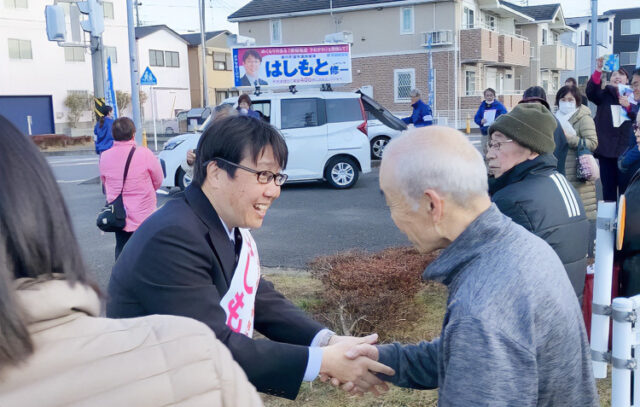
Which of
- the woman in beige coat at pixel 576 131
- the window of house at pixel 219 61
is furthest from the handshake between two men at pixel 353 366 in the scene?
the window of house at pixel 219 61

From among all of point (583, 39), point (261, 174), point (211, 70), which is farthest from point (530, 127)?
point (583, 39)

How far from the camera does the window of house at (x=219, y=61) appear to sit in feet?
167

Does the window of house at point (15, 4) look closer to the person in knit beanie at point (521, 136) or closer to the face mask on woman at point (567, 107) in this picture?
the face mask on woman at point (567, 107)

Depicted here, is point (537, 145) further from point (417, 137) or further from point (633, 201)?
point (417, 137)

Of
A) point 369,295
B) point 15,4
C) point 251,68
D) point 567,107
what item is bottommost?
point 369,295

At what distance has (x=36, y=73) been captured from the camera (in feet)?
130

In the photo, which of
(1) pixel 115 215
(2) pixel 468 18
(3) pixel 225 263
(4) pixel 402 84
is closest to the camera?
(3) pixel 225 263

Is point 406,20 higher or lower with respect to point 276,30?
lower

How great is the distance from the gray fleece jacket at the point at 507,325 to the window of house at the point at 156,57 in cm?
4693

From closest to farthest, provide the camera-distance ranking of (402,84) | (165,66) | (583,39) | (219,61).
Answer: (402,84) → (165,66) → (219,61) → (583,39)

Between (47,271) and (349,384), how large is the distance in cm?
158

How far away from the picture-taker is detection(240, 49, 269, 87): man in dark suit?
15.6m

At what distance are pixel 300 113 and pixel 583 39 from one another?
5183 centimetres

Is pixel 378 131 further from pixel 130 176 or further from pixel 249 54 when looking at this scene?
pixel 130 176
